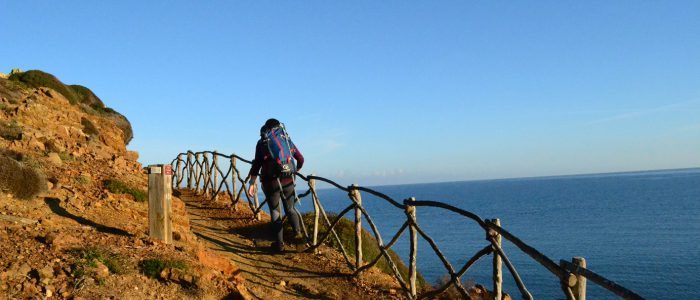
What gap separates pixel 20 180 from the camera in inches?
340

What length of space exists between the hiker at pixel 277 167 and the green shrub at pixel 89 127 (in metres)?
12.5

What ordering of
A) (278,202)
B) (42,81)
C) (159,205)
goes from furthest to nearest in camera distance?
(42,81) → (278,202) → (159,205)

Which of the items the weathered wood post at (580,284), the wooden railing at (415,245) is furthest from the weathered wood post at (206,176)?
the weathered wood post at (580,284)

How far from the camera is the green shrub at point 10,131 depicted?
490 inches

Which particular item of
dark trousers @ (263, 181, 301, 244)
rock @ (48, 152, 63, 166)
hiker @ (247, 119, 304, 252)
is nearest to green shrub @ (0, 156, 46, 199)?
rock @ (48, 152, 63, 166)

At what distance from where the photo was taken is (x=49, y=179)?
9.85m

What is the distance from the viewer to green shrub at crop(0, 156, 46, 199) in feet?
27.9

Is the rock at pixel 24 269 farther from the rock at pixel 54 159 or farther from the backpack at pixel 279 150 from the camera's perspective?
the rock at pixel 54 159

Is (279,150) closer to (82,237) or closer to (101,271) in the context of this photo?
(82,237)

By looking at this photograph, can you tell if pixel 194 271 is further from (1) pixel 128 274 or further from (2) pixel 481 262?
(2) pixel 481 262

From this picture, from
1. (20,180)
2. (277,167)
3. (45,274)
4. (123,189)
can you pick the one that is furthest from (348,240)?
(45,274)

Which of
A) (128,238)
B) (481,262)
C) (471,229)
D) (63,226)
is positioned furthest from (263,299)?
(471,229)

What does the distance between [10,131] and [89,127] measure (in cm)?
702

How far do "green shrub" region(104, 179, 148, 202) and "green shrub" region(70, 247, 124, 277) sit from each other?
14.9ft
